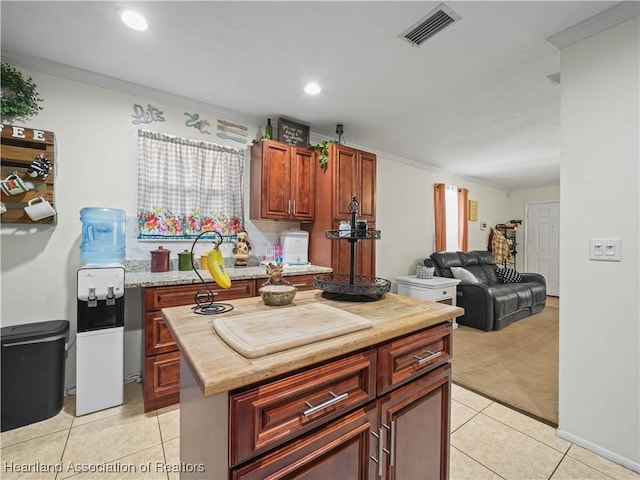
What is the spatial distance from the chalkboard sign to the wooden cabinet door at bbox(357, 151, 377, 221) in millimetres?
653

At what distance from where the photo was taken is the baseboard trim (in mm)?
1573

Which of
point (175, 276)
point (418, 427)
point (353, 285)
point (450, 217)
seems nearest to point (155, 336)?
point (175, 276)

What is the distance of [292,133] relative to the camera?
3.21m

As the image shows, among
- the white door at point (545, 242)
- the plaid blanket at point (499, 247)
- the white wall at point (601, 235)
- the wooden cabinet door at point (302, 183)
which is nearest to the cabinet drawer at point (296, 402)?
the white wall at point (601, 235)

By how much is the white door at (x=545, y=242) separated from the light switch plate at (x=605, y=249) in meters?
5.81

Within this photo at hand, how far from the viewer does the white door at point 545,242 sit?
644cm

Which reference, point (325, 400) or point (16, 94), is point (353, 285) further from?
point (16, 94)

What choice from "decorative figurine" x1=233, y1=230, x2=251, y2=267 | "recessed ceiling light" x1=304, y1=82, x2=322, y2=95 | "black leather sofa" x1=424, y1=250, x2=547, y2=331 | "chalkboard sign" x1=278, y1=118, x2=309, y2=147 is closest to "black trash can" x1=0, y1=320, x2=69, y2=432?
"decorative figurine" x1=233, y1=230, x2=251, y2=267

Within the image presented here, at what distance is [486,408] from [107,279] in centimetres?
285

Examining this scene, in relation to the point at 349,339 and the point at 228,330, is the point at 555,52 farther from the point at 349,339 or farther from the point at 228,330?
the point at 228,330

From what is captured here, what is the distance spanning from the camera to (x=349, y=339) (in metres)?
0.90

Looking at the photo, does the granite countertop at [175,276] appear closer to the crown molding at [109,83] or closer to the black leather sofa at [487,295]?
the crown molding at [109,83]

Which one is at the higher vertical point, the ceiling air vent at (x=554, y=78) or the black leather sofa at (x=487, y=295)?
the ceiling air vent at (x=554, y=78)

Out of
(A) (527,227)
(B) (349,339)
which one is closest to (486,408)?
Answer: (B) (349,339)
